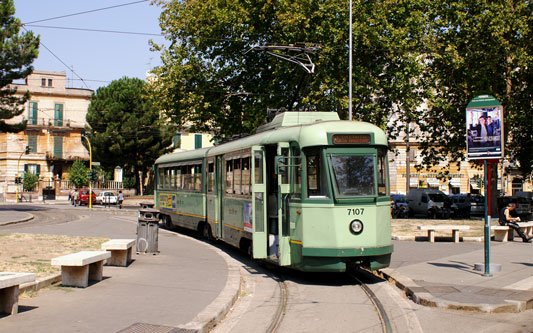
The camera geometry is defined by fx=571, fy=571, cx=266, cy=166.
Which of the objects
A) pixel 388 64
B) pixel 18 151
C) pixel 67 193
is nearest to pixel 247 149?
pixel 388 64

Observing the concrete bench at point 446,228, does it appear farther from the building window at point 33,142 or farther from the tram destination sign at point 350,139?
the building window at point 33,142

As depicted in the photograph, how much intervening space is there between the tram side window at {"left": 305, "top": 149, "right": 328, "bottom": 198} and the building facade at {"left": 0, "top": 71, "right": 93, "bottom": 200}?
64.2 m

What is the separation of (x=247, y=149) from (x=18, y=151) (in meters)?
62.3

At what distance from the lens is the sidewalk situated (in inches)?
332

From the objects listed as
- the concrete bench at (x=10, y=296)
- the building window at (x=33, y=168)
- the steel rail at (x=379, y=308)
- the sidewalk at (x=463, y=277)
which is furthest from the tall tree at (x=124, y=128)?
the concrete bench at (x=10, y=296)

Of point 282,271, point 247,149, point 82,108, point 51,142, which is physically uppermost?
point 82,108

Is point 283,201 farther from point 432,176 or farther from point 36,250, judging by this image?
point 432,176

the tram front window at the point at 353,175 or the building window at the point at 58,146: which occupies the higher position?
the building window at the point at 58,146

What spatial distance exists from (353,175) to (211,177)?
7069mm

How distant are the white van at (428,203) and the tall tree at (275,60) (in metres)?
12.8

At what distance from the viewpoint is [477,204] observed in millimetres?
41750

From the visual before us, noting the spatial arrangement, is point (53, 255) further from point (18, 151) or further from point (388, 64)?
point (18, 151)

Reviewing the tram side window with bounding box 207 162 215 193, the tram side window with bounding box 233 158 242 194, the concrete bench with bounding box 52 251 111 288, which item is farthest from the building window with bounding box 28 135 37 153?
the concrete bench with bounding box 52 251 111 288

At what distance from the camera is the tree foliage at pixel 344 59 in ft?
90.0
